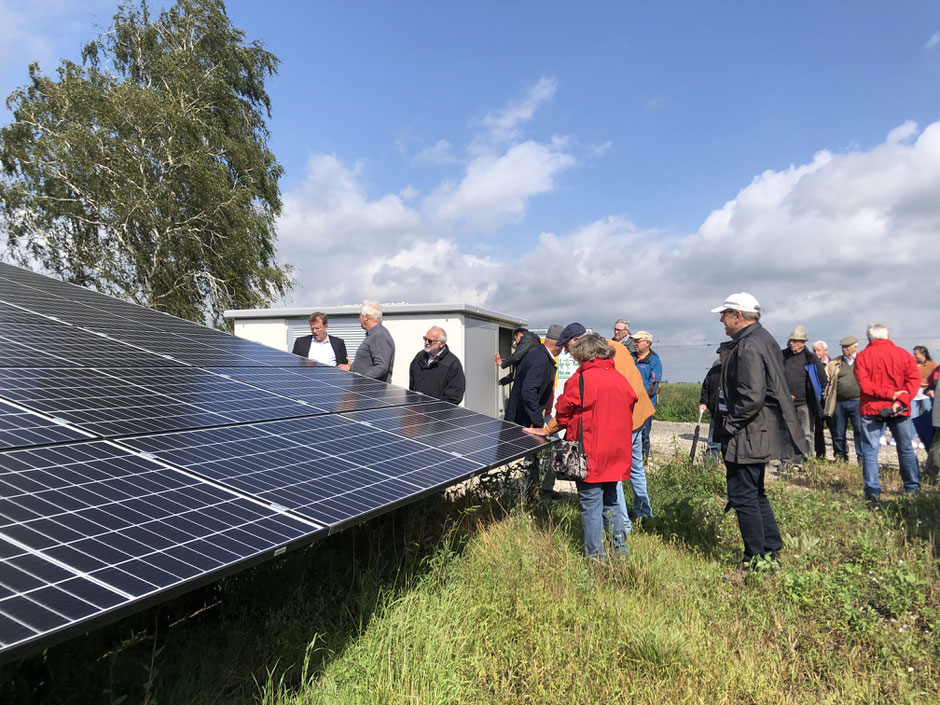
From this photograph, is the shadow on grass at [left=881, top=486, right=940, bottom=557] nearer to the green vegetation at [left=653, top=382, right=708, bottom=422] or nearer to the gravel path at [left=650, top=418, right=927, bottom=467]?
the gravel path at [left=650, top=418, right=927, bottom=467]

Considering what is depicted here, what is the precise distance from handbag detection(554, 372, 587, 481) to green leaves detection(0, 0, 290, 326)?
2151 cm

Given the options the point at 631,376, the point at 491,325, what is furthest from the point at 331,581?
the point at 491,325

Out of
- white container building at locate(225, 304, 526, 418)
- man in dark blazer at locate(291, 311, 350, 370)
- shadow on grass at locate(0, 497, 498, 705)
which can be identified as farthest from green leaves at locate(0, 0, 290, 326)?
shadow on grass at locate(0, 497, 498, 705)

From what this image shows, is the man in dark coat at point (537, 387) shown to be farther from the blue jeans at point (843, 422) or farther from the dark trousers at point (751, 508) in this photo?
the blue jeans at point (843, 422)

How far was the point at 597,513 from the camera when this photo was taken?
4660mm

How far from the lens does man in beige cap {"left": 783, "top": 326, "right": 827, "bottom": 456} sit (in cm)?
962

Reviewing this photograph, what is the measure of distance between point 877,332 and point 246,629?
741 cm

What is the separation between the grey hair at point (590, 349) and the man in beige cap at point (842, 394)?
581 centimetres

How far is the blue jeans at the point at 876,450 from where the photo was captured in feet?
23.8

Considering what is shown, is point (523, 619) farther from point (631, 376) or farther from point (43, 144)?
point (43, 144)

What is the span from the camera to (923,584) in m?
4.29

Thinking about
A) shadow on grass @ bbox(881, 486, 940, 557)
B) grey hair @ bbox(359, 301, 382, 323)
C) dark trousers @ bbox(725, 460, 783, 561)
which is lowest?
shadow on grass @ bbox(881, 486, 940, 557)

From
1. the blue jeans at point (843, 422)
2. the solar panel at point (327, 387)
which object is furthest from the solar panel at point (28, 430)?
the blue jeans at point (843, 422)

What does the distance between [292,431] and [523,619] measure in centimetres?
177
